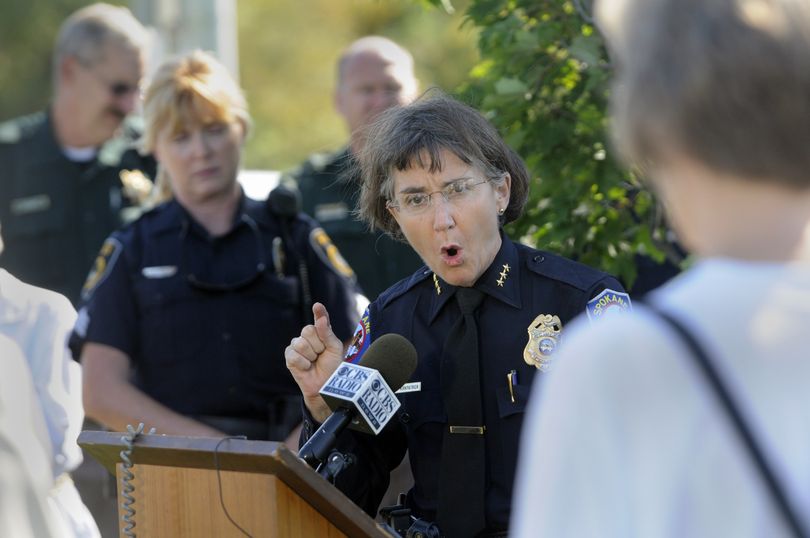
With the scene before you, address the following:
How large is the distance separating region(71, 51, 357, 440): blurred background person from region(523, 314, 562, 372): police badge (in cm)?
186

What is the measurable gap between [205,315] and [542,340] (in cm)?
215

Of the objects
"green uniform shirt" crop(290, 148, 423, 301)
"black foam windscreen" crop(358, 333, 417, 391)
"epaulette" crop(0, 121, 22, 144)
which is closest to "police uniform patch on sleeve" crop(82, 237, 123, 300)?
"green uniform shirt" crop(290, 148, 423, 301)

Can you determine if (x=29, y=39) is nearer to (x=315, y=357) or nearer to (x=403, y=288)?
(x=403, y=288)

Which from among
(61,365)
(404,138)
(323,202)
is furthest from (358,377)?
(323,202)

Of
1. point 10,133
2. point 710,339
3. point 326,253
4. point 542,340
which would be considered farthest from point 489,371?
point 10,133

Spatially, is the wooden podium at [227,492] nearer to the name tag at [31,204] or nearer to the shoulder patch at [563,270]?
the shoulder patch at [563,270]

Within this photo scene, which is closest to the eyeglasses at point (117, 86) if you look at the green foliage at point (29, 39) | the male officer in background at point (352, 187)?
the male officer in background at point (352, 187)

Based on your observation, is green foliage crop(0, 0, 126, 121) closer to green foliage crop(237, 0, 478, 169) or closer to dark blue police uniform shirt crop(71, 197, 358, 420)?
green foliage crop(237, 0, 478, 169)

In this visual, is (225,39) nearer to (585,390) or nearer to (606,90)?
(606,90)

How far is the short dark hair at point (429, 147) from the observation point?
3.39 metres

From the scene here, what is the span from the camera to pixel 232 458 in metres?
2.70

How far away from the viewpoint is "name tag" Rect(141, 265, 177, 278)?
16.7 feet

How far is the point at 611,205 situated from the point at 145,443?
2.17 metres

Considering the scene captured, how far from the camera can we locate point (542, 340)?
3285mm
